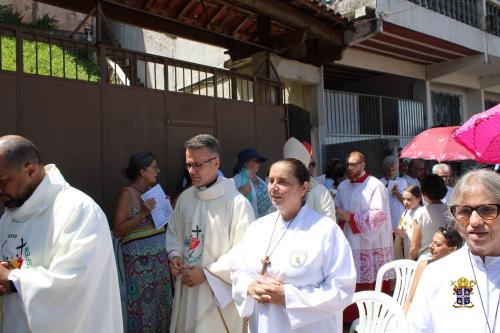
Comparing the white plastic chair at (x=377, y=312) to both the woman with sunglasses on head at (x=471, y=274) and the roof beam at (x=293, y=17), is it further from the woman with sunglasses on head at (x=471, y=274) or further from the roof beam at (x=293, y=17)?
the roof beam at (x=293, y=17)

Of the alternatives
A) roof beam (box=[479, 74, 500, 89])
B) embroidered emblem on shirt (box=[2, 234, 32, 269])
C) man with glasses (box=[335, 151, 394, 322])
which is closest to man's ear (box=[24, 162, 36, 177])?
embroidered emblem on shirt (box=[2, 234, 32, 269])

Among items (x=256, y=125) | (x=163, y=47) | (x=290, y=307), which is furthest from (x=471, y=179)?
(x=163, y=47)

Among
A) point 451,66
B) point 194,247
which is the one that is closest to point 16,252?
point 194,247

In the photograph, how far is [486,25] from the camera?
11.6 meters

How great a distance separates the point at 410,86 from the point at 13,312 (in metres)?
11.3

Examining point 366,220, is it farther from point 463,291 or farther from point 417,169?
point 463,291

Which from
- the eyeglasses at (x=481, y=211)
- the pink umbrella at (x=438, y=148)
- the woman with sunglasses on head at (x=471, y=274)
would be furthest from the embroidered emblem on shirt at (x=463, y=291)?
the pink umbrella at (x=438, y=148)

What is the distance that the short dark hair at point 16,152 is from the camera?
2.34 metres

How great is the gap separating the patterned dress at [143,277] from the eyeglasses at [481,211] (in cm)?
280

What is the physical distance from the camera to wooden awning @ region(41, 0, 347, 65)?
613 cm

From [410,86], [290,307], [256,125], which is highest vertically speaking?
[410,86]

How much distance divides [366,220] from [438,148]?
1.40 meters

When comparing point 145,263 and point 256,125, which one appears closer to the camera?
A: point 145,263

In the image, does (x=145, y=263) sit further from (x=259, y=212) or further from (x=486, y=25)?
(x=486, y=25)
